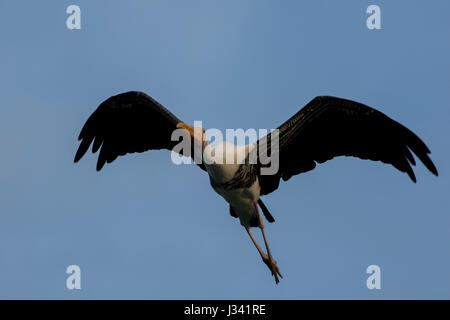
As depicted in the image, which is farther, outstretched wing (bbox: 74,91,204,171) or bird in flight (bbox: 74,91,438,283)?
outstretched wing (bbox: 74,91,204,171)

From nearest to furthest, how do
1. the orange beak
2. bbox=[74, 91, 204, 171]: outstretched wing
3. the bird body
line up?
1. the bird body
2. the orange beak
3. bbox=[74, 91, 204, 171]: outstretched wing

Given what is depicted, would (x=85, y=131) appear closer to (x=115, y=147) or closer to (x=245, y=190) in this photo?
(x=115, y=147)

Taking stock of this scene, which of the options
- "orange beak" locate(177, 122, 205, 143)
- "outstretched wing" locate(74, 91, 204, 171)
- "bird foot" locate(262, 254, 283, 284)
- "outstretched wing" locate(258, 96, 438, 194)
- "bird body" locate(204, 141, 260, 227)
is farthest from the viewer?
"outstretched wing" locate(74, 91, 204, 171)

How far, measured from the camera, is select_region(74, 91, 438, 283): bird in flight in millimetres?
15039

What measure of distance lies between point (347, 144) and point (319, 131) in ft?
2.10

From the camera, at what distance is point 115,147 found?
17.2 meters

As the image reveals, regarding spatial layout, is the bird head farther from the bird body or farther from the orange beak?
the bird body

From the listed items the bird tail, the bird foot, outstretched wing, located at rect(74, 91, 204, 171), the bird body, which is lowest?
the bird foot

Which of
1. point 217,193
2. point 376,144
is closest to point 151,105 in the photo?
point 217,193

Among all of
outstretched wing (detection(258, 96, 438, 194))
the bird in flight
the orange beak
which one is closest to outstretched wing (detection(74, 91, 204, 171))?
the bird in flight

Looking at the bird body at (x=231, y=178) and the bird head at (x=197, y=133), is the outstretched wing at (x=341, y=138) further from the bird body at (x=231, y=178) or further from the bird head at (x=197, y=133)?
the bird head at (x=197, y=133)
